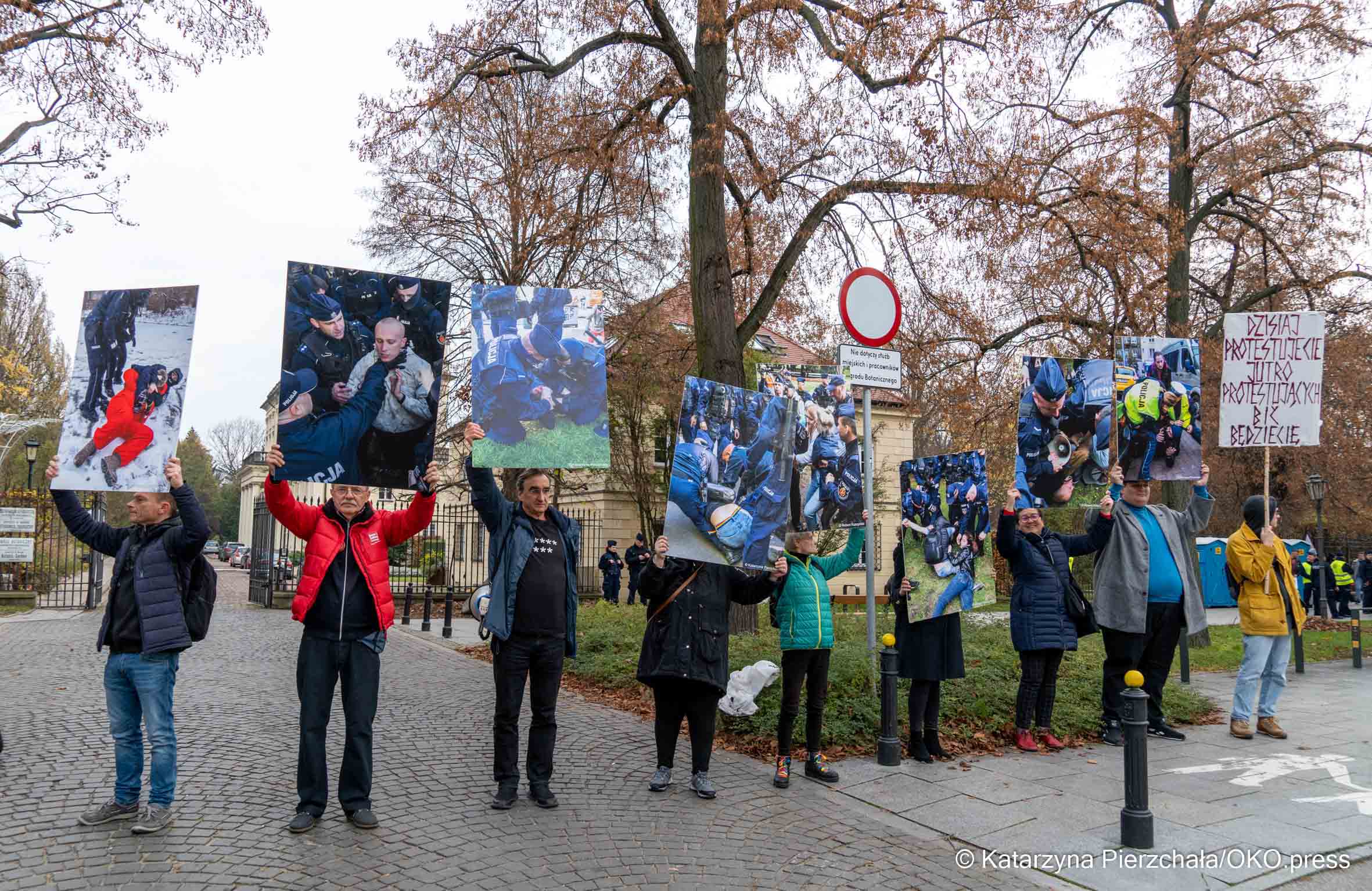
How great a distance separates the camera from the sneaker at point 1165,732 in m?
7.83

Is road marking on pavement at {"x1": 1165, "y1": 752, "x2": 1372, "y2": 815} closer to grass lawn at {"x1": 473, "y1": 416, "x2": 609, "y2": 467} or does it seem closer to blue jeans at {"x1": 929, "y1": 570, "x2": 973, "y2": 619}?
blue jeans at {"x1": 929, "y1": 570, "x2": 973, "y2": 619}

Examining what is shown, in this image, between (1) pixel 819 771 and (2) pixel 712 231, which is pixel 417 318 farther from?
(2) pixel 712 231

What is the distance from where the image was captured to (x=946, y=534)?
7.02 meters

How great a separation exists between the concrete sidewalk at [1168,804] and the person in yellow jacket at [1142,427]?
7.81 feet

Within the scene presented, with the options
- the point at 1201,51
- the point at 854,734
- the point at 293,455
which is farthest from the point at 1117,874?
the point at 1201,51

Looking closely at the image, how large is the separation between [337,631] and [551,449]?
5.32 feet

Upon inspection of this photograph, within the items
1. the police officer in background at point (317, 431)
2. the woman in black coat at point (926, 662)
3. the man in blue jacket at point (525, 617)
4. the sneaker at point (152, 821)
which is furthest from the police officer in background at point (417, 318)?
the woman in black coat at point (926, 662)

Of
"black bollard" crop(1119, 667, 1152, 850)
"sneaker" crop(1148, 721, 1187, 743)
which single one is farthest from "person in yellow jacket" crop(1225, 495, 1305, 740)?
"black bollard" crop(1119, 667, 1152, 850)

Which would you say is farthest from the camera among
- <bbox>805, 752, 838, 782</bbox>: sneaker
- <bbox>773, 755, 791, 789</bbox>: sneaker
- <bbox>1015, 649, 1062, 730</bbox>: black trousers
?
<bbox>1015, 649, 1062, 730</bbox>: black trousers

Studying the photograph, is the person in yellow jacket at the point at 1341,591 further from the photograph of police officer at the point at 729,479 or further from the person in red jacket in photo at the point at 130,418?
the person in red jacket in photo at the point at 130,418

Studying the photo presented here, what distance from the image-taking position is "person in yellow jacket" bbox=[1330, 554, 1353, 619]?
23.4 meters

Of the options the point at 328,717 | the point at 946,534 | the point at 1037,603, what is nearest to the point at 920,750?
the point at 1037,603

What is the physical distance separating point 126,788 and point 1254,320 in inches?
366

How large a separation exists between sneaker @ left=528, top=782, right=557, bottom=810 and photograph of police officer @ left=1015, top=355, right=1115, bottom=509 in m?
4.19
